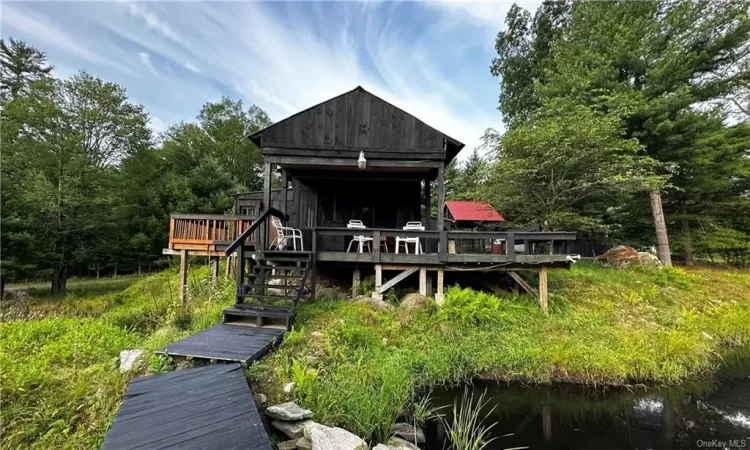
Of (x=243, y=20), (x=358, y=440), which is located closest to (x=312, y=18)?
(x=243, y=20)

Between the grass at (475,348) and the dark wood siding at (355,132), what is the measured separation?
366 cm

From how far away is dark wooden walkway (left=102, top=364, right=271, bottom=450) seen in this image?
7.61 ft

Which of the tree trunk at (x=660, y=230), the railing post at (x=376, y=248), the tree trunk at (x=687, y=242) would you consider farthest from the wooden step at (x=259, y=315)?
the tree trunk at (x=687, y=242)

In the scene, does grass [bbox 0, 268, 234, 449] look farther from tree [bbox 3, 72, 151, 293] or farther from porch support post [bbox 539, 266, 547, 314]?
tree [bbox 3, 72, 151, 293]

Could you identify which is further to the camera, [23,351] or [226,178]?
[226,178]

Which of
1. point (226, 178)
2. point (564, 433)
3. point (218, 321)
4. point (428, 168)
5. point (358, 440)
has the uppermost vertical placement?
point (226, 178)

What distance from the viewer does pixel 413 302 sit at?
668cm

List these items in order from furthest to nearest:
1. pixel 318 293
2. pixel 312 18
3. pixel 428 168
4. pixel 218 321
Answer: pixel 312 18, pixel 428 168, pixel 318 293, pixel 218 321

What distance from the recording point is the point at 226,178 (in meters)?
20.8

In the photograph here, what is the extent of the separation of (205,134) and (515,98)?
75.6 feet

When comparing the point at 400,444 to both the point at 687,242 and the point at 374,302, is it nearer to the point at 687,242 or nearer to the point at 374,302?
the point at 374,302

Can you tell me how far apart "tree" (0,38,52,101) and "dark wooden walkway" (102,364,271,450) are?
26.0 m

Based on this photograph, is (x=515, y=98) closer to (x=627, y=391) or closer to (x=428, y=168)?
(x=428, y=168)

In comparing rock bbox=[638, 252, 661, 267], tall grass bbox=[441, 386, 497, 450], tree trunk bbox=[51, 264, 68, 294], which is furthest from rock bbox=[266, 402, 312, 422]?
tree trunk bbox=[51, 264, 68, 294]
